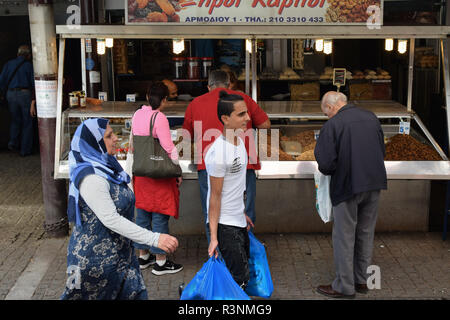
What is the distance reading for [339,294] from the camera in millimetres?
5102

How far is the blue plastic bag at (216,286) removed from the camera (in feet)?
12.7

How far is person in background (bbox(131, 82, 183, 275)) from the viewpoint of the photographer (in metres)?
5.38

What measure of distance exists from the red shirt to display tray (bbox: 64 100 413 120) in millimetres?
1034

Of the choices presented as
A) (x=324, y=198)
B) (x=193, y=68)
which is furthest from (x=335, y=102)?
(x=193, y=68)

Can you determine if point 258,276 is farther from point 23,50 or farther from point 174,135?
point 23,50

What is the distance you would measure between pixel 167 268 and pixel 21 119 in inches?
253

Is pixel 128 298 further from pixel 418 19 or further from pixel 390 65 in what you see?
pixel 390 65

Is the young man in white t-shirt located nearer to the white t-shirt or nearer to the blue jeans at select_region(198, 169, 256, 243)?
the white t-shirt

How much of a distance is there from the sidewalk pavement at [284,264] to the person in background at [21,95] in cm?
366

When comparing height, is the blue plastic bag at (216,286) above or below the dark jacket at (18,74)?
below

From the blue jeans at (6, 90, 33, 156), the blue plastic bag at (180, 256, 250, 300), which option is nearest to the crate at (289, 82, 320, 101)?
the blue jeans at (6, 90, 33, 156)

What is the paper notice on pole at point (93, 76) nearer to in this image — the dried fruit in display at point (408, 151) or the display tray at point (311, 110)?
the display tray at point (311, 110)

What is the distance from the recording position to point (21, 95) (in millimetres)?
10680

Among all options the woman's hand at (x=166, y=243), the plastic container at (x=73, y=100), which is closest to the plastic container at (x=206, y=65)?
the plastic container at (x=73, y=100)
